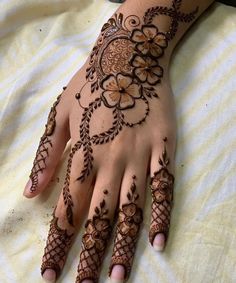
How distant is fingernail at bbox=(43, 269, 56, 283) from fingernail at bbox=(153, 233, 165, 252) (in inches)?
6.8

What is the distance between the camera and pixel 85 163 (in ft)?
2.87

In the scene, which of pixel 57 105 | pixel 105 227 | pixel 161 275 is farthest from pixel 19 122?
pixel 161 275

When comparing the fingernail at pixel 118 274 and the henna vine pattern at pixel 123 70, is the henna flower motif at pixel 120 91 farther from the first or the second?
the fingernail at pixel 118 274

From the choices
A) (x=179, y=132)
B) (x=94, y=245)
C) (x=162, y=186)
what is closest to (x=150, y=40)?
(x=179, y=132)

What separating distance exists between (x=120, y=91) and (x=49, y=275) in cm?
35

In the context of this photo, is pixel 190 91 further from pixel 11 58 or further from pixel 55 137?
pixel 11 58

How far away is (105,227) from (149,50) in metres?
0.36

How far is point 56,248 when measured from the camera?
826 millimetres

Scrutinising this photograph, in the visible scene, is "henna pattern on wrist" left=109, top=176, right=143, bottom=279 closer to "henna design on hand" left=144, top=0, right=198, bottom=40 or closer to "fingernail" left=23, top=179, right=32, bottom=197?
"fingernail" left=23, top=179, right=32, bottom=197

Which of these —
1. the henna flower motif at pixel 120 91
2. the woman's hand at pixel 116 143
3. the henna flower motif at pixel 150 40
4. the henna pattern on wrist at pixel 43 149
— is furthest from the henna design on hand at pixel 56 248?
the henna flower motif at pixel 150 40

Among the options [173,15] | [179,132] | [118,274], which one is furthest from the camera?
[173,15]

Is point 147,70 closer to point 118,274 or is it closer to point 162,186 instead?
point 162,186

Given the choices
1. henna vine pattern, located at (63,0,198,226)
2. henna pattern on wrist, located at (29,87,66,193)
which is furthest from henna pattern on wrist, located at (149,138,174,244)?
henna pattern on wrist, located at (29,87,66,193)

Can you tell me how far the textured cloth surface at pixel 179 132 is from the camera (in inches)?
31.2
